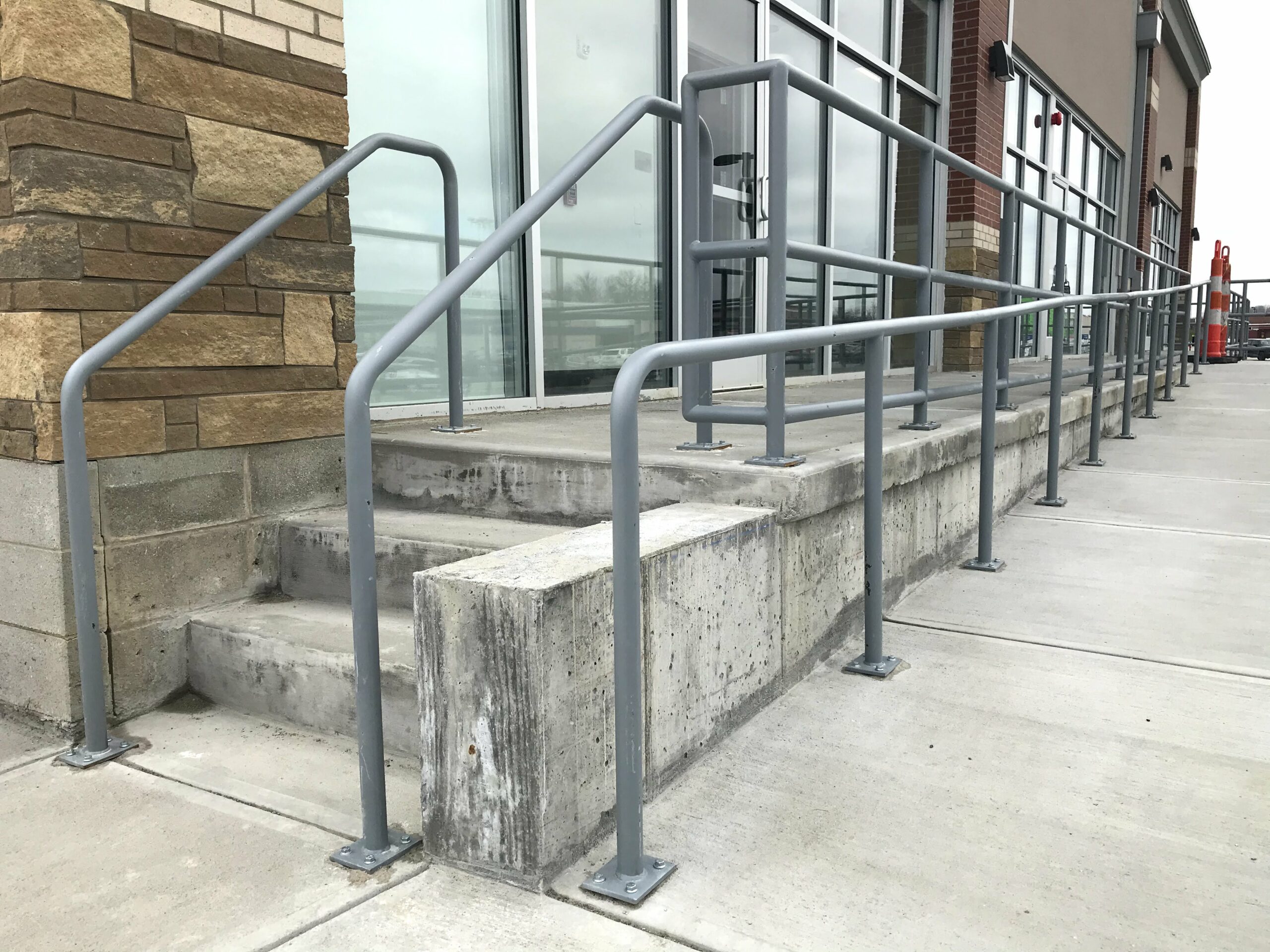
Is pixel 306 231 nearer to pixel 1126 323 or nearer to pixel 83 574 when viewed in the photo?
pixel 83 574

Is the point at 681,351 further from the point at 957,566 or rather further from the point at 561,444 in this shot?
the point at 957,566

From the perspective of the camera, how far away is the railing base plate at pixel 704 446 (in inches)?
121

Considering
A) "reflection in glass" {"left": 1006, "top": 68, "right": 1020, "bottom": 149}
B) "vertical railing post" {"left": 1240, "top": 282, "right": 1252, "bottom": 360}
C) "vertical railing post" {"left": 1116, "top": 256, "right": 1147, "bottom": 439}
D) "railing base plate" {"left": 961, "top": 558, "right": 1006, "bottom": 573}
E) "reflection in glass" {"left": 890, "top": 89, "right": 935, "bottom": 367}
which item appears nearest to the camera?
"railing base plate" {"left": 961, "top": 558, "right": 1006, "bottom": 573}

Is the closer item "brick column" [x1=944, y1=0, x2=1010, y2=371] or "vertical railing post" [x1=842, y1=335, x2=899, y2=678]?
"vertical railing post" [x1=842, y1=335, x2=899, y2=678]

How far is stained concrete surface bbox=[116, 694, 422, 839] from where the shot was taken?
2135 mm

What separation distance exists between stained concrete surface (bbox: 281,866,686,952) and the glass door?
182 inches

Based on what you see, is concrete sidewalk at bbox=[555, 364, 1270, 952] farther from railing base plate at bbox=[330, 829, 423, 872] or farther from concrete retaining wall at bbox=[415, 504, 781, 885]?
railing base plate at bbox=[330, 829, 423, 872]

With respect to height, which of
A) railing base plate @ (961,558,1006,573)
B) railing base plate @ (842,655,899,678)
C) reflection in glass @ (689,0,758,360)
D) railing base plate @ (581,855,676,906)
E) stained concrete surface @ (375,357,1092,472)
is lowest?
railing base plate @ (581,855,676,906)

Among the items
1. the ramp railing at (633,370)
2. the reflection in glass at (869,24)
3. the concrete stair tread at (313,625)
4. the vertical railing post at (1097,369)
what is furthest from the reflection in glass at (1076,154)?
the concrete stair tread at (313,625)

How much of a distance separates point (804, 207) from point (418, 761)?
5938 millimetres

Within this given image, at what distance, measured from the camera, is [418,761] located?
7.67 ft

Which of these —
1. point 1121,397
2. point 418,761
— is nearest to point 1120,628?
point 418,761

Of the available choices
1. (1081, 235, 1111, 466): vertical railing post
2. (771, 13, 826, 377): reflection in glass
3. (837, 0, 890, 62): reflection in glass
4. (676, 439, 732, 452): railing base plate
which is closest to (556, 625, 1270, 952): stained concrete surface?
(676, 439, 732, 452): railing base plate

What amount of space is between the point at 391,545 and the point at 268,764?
0.71 m
